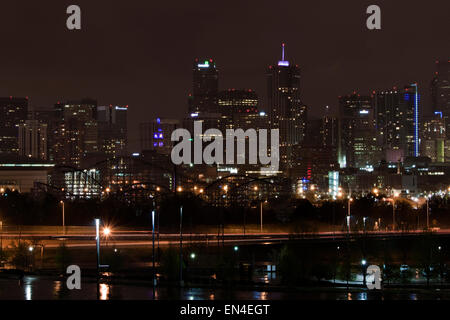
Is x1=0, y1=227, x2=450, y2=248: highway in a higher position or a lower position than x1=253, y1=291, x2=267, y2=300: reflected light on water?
lower

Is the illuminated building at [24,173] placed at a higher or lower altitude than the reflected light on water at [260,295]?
higher

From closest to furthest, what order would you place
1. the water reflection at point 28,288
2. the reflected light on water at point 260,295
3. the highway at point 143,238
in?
the water reflection at point 28,288
the reflected light on water at point 260,295
the highway at point 143,238

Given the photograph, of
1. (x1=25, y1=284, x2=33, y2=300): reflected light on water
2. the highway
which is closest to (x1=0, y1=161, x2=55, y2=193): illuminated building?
the highway

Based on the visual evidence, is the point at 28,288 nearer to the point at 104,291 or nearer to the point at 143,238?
the point at 104,291

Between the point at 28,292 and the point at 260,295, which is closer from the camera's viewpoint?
the point at 28,292

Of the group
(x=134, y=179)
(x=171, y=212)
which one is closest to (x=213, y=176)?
(x=134, y=179)

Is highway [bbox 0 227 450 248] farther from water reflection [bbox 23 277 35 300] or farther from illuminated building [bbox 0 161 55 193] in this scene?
illuminated building [bbox 0 161 55 193]

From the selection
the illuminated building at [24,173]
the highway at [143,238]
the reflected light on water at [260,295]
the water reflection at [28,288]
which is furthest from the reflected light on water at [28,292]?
the illuminated building at [24,173]

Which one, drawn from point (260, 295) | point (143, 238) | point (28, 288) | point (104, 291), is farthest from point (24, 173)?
point (260, 295)

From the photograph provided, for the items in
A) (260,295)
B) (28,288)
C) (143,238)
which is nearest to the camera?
(260,295)

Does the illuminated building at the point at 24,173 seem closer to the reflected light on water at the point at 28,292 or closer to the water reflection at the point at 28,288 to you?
the water reflection at the point at 28,288

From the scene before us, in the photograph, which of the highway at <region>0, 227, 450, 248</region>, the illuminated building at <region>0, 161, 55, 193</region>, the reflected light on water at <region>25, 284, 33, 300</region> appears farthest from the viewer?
the illuminated building at <region>0, 161, 55, 193</region>

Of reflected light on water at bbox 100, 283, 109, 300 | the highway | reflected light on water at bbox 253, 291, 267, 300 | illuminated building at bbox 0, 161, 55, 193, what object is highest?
illuminated building at bbox 0, 161, 55, 193
